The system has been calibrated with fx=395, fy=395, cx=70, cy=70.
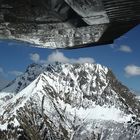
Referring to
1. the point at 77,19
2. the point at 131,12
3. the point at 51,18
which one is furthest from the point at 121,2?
the point at 51,18

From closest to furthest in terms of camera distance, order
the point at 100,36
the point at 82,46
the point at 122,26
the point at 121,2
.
Result: the point at 121,2
the point at 122,26
the point at 100,36
the point at 82,46

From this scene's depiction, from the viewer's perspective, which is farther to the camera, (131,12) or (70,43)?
(70,43)

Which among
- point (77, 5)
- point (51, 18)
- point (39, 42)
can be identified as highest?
point (77, 5)

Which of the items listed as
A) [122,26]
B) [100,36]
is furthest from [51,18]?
[122,26]

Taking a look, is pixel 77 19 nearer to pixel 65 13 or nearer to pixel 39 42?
pixel 65 13

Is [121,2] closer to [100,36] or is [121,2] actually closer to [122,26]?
[122,26]

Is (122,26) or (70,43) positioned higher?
(122,26)

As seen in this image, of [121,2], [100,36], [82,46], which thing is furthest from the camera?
[82,46]
